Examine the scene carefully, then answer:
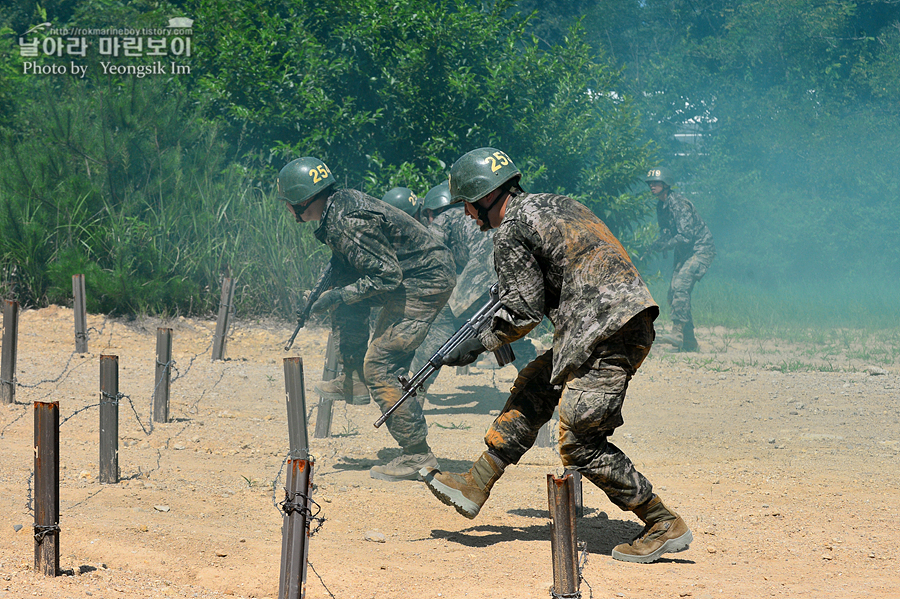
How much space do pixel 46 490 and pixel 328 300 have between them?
8.24 feet

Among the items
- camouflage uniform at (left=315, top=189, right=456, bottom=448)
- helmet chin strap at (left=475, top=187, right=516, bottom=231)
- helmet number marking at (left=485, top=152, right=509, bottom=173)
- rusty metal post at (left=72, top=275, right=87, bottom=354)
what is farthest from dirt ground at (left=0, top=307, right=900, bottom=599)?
helmet number marking at (left=485, top=152, right=509, bottom=173)

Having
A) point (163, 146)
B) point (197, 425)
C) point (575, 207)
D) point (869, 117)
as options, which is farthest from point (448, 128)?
point (869, 117)

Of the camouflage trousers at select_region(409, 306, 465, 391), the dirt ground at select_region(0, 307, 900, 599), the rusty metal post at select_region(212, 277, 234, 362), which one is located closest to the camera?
the dirt ground at select_region(0, 307, 900, 599)

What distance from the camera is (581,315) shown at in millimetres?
3553

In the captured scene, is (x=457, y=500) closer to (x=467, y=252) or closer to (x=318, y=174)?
(x=318, y=174)

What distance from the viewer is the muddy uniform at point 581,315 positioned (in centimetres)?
352

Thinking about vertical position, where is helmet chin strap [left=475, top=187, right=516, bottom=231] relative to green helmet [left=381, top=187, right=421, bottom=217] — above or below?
above

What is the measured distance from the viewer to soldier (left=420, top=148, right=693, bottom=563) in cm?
352

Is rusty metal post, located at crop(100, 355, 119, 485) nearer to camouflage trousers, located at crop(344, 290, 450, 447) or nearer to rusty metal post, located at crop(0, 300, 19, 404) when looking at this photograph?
camouflage trousers, located at crop(344, 290, 450, 447)

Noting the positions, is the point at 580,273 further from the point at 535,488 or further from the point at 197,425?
the point at 197,425

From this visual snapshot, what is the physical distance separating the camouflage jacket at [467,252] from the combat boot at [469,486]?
160 inches

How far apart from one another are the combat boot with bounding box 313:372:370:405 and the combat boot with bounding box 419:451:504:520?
208 centimetres

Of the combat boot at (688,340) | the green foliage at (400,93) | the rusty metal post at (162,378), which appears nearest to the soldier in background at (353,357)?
the rusty metal post at (162,378)

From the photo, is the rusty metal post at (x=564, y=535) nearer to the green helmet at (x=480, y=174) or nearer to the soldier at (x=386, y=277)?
the green helmet at (x=480, y=174)
